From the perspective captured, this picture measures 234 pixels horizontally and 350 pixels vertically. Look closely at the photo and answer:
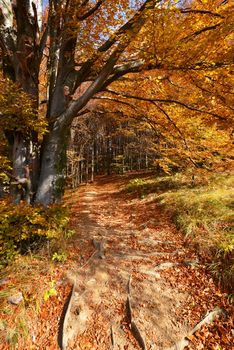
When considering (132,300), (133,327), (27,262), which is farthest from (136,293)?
(27,262)

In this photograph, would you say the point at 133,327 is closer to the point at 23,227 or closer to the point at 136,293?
the point at 136,293

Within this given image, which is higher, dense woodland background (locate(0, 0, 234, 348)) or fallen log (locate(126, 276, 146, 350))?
dense woodland background (locate(0, 0, 234, 348))

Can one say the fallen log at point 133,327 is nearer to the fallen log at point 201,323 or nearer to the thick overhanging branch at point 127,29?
the fallen log at point 201,323

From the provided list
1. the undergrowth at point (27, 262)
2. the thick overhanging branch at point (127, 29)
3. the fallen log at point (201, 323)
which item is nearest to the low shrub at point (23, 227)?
the undergrowth at point (27, 262)

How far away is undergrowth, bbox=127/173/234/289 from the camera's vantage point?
3.71 meters

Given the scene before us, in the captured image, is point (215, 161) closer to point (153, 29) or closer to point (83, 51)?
point (153, 29)

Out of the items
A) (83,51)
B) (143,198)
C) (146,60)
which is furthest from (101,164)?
(146,60)

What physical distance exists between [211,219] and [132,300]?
9.71 feet

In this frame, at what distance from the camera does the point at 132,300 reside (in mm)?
3402

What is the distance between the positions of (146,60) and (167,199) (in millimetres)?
4973

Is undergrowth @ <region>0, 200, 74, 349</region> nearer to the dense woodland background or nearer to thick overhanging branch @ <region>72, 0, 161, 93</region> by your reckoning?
the dense woodland background

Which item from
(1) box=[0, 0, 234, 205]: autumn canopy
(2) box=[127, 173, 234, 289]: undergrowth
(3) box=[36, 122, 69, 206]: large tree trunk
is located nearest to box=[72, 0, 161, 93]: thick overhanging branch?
(1) box=[0, 0, 234, 205]: autumn canopy

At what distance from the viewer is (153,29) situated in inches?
149

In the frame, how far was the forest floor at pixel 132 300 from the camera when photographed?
283 centimetres
